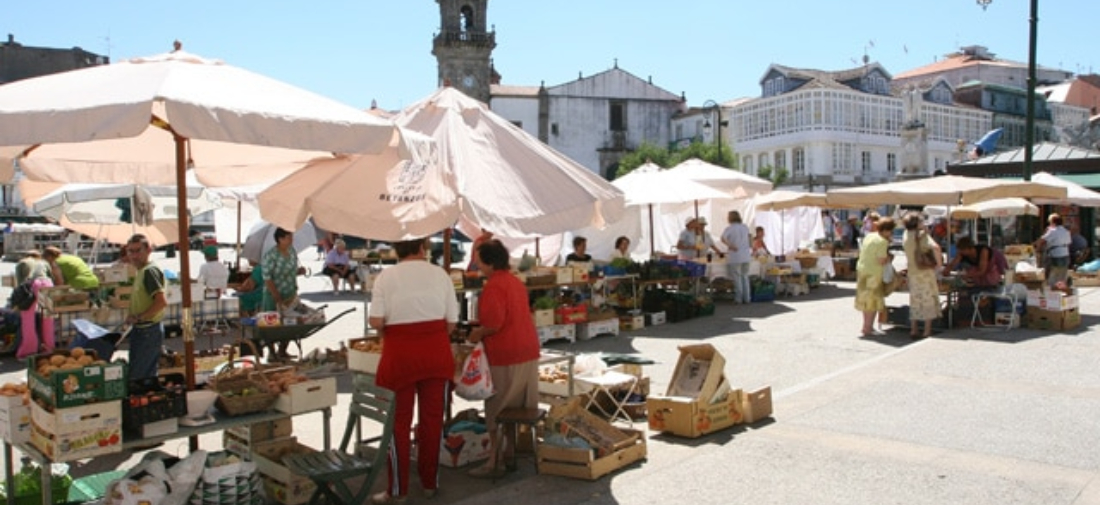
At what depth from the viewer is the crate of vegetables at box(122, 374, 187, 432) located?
→ 183 inches

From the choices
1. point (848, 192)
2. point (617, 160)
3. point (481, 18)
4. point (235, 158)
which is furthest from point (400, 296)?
point (617, 160)

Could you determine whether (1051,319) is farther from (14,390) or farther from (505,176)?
(14,390)

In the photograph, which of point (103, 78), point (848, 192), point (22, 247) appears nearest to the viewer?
point (103, 78)

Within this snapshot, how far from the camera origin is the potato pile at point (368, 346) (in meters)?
7.11

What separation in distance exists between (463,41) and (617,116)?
14561 mm

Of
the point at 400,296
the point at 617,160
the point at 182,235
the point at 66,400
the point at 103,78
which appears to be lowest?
the point at 66,400

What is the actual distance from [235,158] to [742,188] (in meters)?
10.9

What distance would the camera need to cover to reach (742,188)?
1617 centimetres

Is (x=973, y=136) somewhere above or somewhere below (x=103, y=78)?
above

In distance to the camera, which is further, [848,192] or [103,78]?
[848,192]

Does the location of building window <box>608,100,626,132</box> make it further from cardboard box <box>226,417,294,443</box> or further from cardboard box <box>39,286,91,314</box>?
cardboard box <box>226,417,294,443</box>

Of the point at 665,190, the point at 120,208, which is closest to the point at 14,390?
the point at 120,208

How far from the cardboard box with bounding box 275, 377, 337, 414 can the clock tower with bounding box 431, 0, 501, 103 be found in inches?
2095

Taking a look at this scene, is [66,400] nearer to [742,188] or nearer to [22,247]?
[742,188]
